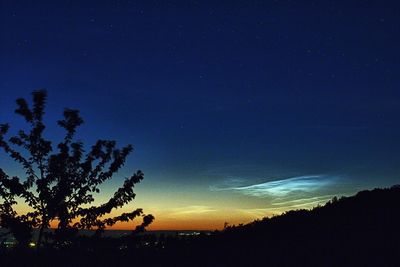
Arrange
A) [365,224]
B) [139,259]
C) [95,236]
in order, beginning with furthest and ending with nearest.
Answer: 1. [95,236]
2. [365,224]
3. [139,259]

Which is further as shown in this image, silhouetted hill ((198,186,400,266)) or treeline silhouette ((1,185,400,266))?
treeline silhouette ((1,185,400,266))

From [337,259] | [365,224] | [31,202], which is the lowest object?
[337,259]

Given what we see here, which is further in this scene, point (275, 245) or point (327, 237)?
point (275, 245)

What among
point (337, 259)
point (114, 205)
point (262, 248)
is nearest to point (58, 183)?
point (114, 205)

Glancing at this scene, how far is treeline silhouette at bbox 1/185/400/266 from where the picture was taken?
11.9 m

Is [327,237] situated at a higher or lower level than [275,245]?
higher

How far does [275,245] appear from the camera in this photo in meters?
13.6

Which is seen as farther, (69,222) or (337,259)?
(69,222)

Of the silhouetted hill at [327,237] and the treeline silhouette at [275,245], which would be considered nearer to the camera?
the silhouetted hill at [327,237]

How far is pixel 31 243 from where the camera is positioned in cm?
1620

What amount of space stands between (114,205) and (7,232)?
11.8 feet

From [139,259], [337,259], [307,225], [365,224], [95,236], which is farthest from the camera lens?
[95,236]

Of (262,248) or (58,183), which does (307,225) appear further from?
(58,183)

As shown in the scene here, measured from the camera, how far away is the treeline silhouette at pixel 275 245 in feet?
39.0
